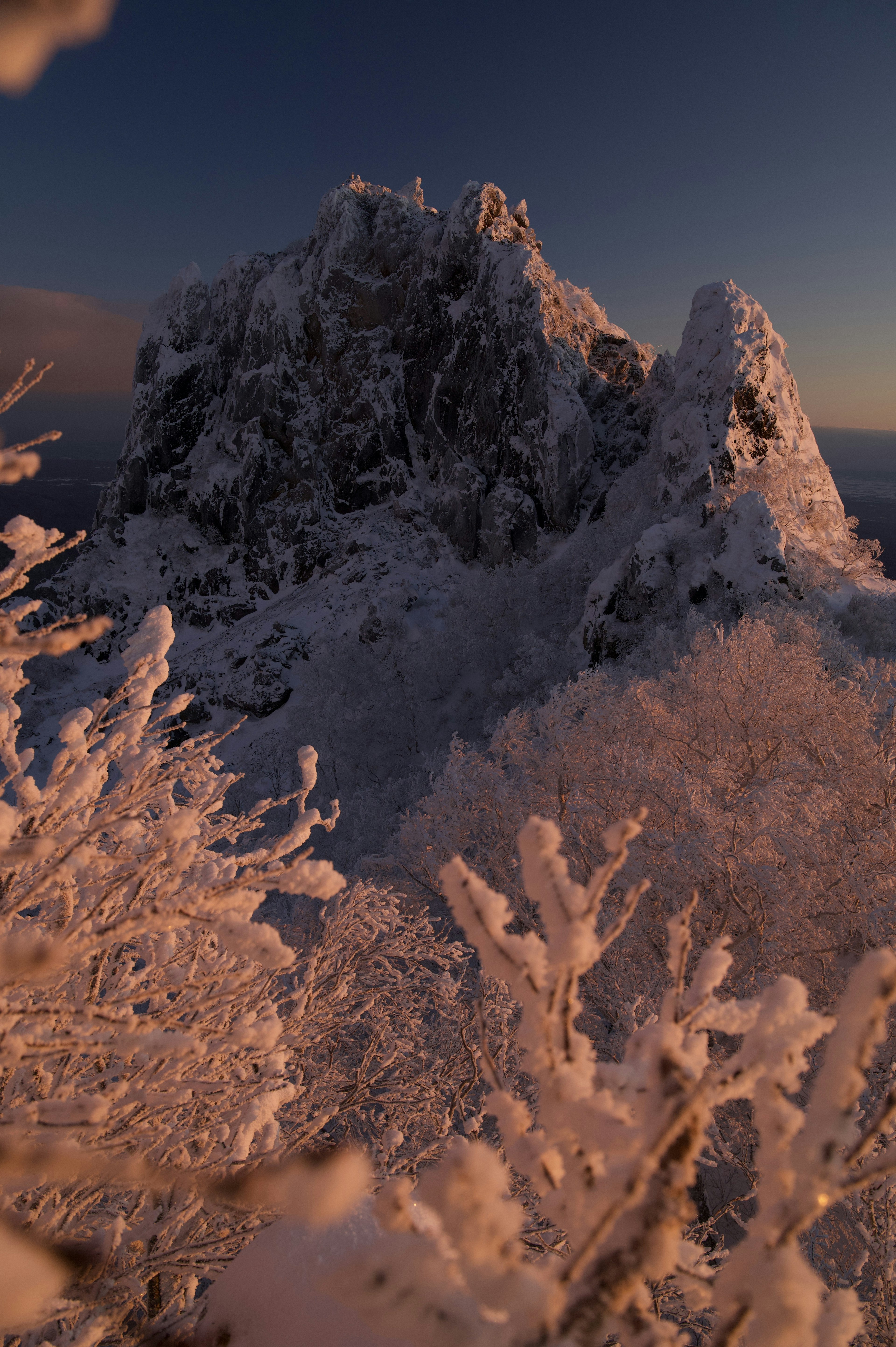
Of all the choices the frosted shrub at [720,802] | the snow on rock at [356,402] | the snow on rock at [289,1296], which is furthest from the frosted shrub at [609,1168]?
the snow on rock at [356,402]

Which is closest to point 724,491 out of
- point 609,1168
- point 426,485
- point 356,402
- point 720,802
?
point 720,802

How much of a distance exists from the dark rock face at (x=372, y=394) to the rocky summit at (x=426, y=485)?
192mm

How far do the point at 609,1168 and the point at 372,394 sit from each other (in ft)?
152

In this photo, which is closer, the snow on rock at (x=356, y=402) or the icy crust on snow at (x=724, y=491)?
the icy crust on snow at (x=724, y=491)

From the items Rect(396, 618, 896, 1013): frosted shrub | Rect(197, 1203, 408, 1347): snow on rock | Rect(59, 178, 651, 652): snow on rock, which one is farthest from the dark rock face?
Rect(197, 1203, 408, 1347): snow on rock

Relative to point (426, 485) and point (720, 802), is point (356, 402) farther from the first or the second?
point (720, 802)

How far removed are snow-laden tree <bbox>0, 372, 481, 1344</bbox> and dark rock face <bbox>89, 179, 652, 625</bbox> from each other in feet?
106

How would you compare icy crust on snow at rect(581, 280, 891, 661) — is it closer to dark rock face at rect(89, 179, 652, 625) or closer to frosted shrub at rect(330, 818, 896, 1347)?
dark rock face at rect(89, 179, 652, 625)

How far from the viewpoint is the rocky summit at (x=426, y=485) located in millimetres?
23141

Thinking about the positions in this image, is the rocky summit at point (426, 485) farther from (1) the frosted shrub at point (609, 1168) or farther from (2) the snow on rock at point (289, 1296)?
(1) the frosted shrub at point (609, 1168)

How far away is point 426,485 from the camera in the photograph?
40812 millimetres

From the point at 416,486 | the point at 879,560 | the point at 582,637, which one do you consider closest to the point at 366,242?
the point at 416,486

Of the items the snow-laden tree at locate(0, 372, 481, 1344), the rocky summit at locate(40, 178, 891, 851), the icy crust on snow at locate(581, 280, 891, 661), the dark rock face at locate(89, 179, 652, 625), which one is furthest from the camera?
the dark rock face at locate(89, 179, 652, 625)

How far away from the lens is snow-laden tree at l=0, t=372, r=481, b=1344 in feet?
4.50
